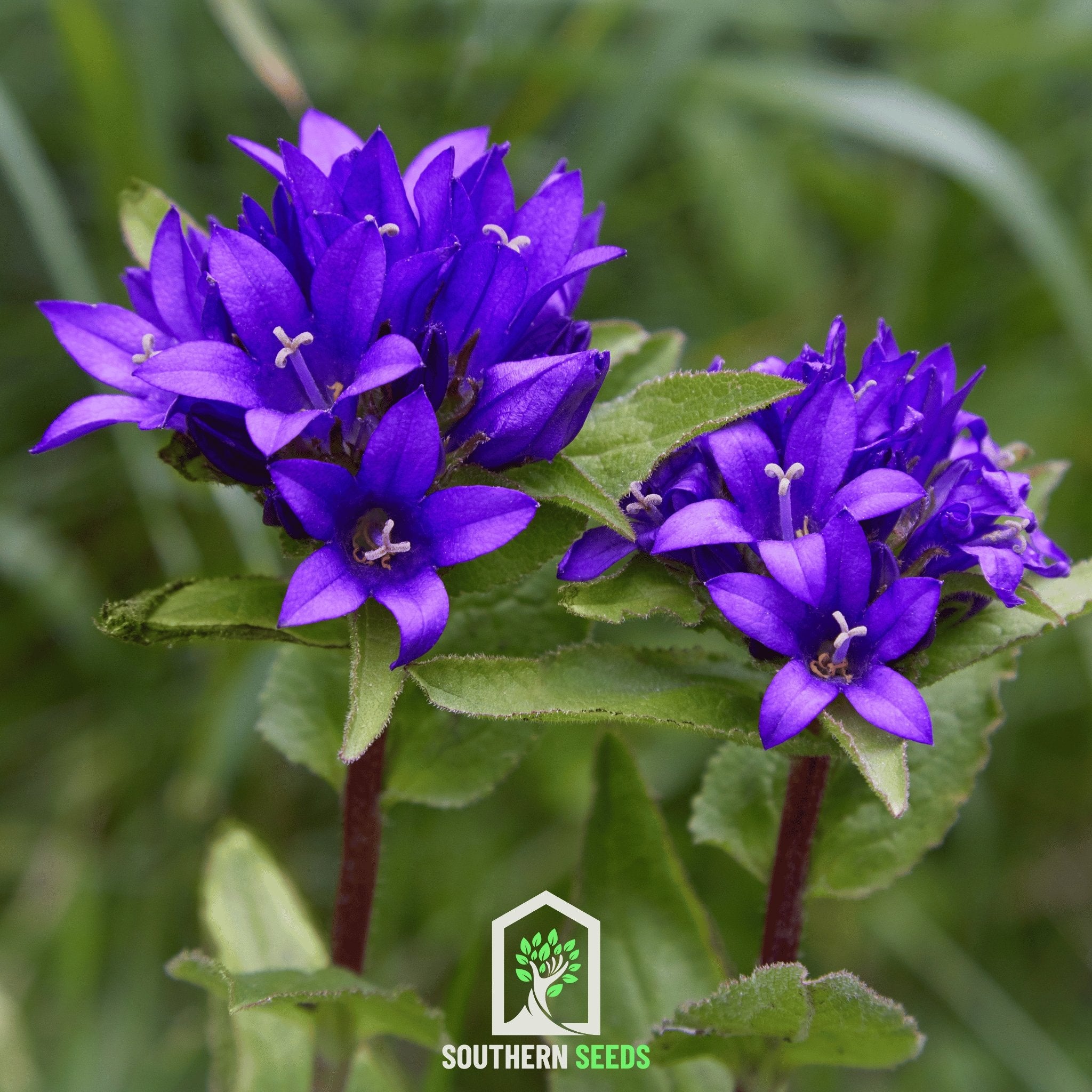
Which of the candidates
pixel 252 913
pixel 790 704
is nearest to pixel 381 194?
pixel 790 704

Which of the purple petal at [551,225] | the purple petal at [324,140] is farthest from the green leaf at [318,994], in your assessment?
the purple petal at [324,140]

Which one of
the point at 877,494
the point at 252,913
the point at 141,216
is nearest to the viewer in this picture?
the point at 877,494

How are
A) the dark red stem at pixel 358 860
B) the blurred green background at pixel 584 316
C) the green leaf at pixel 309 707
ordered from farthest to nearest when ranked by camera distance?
the blurred green background at pixel 584 316 < the green leaf at pixel 309 707 < the dark red stem at pixel 358 860

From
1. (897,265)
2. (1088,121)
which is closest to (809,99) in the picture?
(897,265)

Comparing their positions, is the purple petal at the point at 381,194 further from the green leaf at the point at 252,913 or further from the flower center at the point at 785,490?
the green leaf at the point at 252,913

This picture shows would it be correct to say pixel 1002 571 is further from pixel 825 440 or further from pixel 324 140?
pixel 324 140


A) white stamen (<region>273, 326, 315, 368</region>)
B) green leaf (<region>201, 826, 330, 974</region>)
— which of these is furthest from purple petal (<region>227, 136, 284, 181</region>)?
green leaf (<region>201, 826, 330, 974</region>)
